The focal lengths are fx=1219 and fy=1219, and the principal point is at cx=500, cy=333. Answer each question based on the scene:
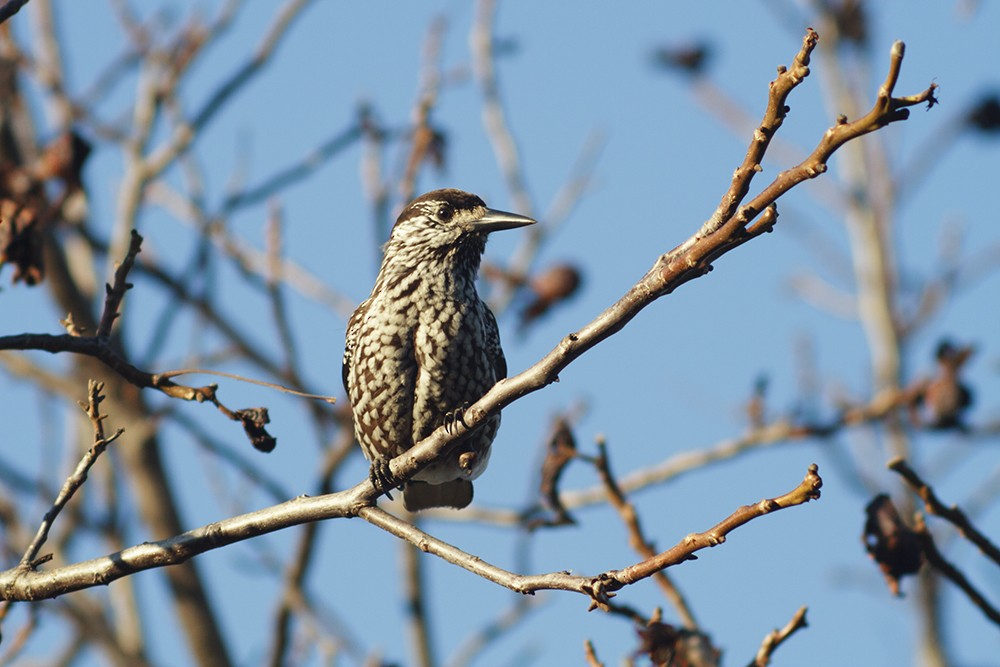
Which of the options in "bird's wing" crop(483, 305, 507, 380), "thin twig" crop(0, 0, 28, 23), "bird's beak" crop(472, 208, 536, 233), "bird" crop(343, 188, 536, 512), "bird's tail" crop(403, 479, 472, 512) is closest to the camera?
"thin twig" crop(0, 0, 28, 23)

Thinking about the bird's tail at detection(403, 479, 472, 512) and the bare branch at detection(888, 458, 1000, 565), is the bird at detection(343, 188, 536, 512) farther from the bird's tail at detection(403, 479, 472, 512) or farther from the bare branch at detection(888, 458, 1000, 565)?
the bare branch at detection(888, 458, 1000, 565)

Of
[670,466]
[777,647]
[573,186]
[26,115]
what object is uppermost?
[26,115]

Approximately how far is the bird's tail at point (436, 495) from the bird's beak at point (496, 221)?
1110 mm

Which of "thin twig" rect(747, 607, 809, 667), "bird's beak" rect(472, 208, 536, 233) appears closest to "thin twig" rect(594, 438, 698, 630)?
"thin twig" rect(747, 607, 809, 667)

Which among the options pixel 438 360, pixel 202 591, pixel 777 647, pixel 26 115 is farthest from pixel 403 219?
pixel 26 115

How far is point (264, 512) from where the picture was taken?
10.8 ft

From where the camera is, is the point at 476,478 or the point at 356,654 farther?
the point at 356,654

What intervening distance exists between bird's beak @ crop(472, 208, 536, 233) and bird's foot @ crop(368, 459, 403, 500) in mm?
1581

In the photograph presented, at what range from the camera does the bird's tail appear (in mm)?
5324

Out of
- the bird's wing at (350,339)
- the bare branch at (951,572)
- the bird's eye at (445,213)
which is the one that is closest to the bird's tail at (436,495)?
the bird's wing at (350,339)

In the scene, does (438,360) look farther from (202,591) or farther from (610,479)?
(202,591)

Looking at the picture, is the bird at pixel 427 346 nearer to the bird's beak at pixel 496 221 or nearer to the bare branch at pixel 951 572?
the bird's beak at pixel 496 221

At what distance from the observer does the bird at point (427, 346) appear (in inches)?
180

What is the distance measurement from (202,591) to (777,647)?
4921 mm
